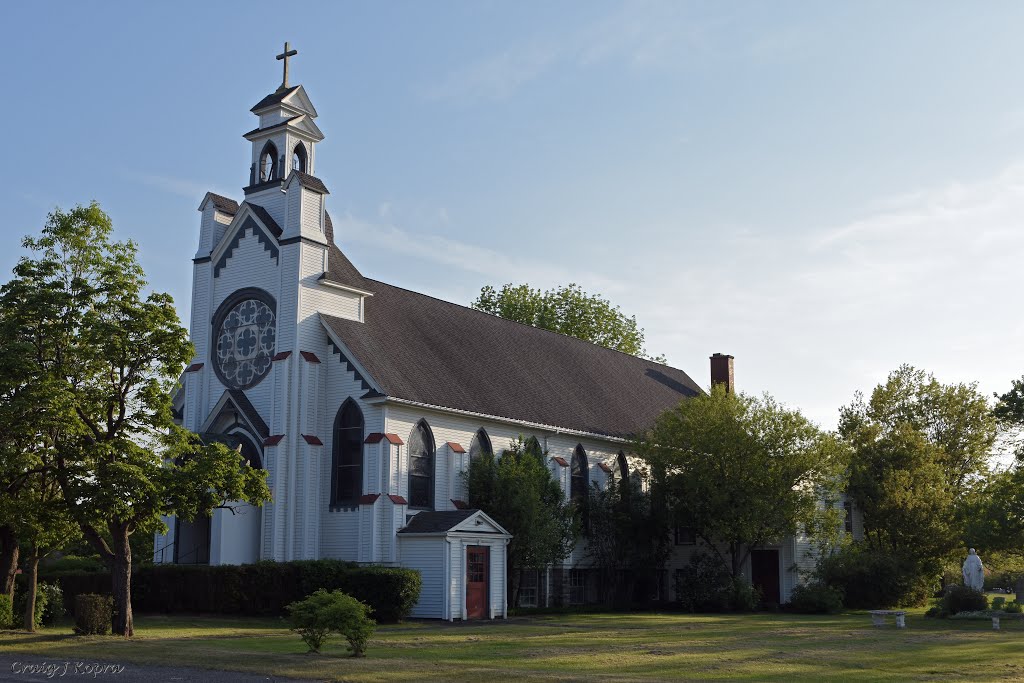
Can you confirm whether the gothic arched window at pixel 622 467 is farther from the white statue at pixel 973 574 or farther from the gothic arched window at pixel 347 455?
the gothic arched window at pixel 347 455

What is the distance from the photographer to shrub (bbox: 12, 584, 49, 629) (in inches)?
1064

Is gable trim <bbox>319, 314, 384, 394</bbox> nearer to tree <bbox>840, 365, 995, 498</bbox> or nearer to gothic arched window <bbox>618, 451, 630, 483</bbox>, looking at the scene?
gothic arched window <bbox>618, 451, 630, 483</bbox>

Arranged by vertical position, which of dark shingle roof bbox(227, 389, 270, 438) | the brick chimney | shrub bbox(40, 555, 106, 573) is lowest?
shrub bbox(40, 555, 106, 573)

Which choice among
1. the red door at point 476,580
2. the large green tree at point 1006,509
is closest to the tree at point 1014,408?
the large green tree at point 1006,509

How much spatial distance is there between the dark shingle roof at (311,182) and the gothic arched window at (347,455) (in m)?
7.96

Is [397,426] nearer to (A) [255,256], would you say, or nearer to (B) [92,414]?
(A) [255,256]

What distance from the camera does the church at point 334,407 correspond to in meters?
36.1

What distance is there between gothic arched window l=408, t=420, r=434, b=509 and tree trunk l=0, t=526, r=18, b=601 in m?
13.3

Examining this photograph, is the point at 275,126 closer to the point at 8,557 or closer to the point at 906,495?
the point at 8,557

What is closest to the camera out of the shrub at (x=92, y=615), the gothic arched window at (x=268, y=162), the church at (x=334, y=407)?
the shrub at (x=92, y=615)

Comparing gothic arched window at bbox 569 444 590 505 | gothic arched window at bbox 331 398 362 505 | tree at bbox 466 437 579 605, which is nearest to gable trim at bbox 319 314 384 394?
gothic arched window at bbox 331 398 362 505

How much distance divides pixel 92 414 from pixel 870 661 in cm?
1798

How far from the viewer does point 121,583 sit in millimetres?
25797

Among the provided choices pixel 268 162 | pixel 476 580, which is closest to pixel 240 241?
pixel 268 162
